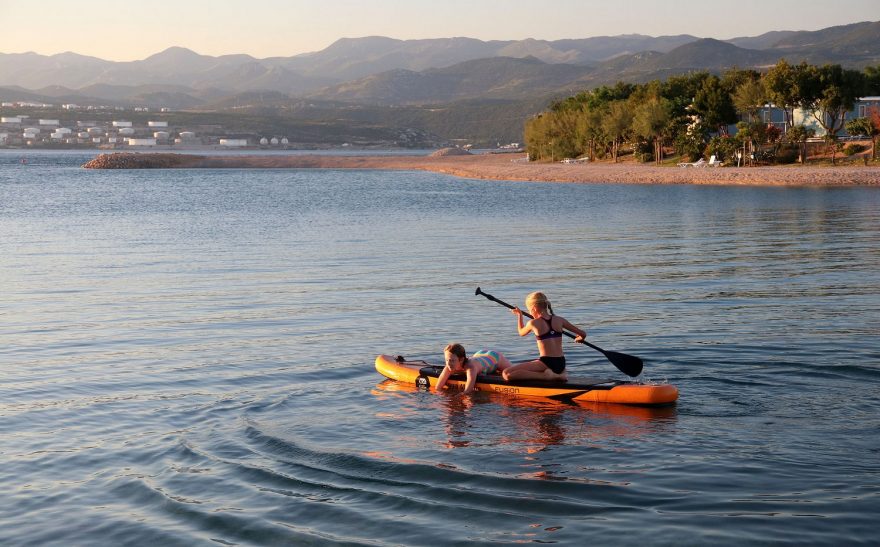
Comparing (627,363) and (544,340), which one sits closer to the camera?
(544,340)

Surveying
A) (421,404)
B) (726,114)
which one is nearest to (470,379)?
(421,404)

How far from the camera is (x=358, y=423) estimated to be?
13875 millimetres

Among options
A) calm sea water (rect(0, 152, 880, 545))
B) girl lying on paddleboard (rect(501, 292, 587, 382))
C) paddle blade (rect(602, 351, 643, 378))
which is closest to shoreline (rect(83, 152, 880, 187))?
calm sea water (rect(0, 152, 880, 545))

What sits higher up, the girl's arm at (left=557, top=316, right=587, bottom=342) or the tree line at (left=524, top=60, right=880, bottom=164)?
the tree line at (left=524, top=60, right=880, bottom=164)

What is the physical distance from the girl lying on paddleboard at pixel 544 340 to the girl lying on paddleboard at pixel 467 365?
40 centimetres

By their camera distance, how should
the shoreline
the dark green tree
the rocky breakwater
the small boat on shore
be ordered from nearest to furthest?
the small boat on shore
the shoreline
the dark green tree
the rocky breakwater

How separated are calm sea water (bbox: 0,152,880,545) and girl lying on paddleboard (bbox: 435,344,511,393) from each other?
0.28 m

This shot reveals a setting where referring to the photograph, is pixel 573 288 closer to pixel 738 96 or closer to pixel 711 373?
pixel 711 373

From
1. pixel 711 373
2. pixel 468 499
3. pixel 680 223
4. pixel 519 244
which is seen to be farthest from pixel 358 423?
pixel 680 223

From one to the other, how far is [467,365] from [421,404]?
0.95 metres

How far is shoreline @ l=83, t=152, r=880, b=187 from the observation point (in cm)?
6644

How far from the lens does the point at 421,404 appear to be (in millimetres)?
15000

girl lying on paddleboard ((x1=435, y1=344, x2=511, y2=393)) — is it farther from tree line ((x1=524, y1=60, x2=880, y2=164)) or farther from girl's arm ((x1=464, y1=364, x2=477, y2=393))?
tree line ((x1=524, y1=60, x2=880, y2=164))

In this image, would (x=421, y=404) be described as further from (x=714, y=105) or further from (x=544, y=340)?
(x=714, y=105)
